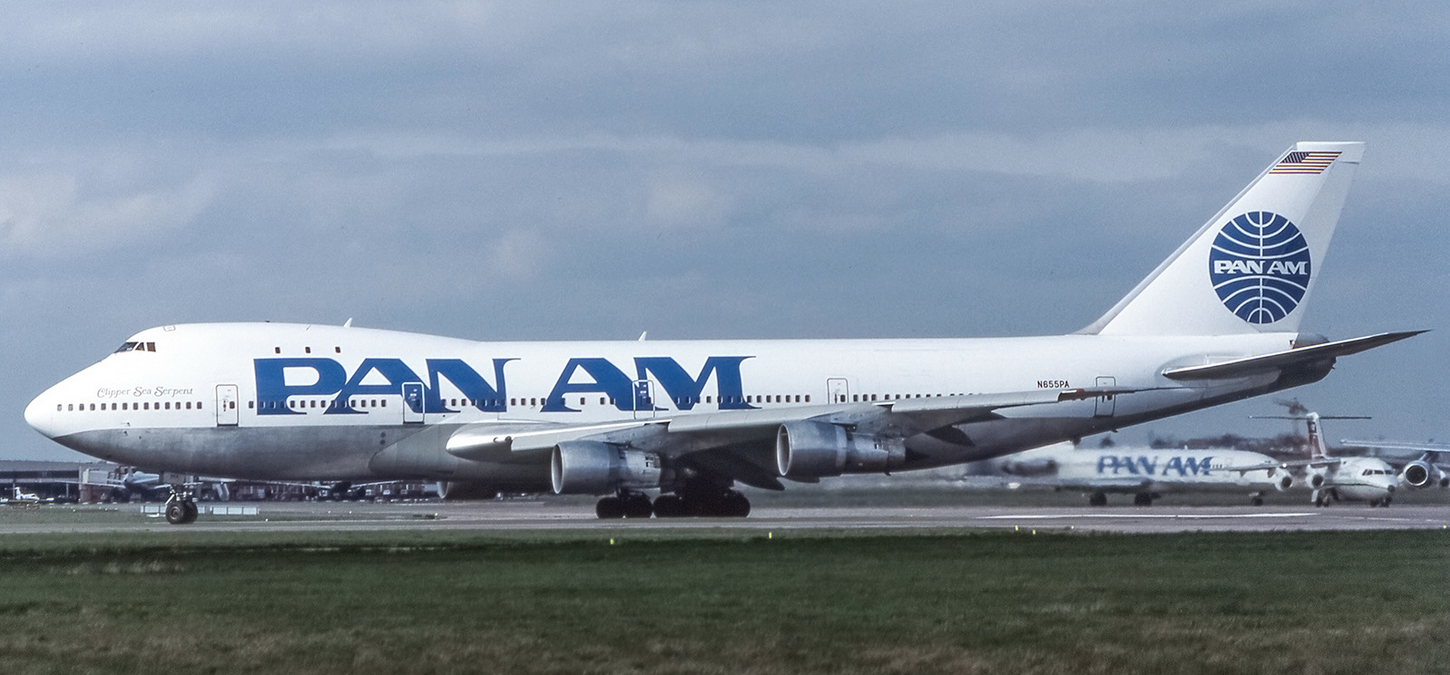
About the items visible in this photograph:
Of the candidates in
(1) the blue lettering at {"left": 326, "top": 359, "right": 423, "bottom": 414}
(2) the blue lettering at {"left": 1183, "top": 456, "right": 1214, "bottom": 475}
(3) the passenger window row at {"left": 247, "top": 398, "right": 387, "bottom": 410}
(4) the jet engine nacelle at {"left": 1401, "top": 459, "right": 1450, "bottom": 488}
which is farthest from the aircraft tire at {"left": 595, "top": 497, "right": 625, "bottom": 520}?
(4) the jet engine nacelle at {"left": 1401, "top": 459, "right": 1450, "bottom": 488}

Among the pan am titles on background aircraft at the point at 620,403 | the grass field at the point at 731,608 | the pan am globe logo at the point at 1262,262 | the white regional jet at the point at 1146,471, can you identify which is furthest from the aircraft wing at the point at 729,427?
the white regional jet at the point at 1146,471

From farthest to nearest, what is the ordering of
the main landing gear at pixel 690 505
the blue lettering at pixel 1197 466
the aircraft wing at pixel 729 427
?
the blue lettering at pixel 1197 466, the main landing gear at pixel 690 505, the aircraft wing at pixel 729 427

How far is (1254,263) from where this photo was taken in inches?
1496

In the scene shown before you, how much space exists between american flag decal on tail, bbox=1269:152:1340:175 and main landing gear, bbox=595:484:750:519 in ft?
48.0

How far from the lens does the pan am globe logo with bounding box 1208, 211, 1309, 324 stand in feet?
124

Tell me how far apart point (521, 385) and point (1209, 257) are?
1574 centimetres

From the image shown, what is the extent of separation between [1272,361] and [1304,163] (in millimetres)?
5919

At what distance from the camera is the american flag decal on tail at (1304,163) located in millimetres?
38219

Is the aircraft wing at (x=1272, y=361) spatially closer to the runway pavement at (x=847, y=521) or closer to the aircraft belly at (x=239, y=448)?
the runway pavement at (x=847, y=521)

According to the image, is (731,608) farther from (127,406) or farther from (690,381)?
(127,406)

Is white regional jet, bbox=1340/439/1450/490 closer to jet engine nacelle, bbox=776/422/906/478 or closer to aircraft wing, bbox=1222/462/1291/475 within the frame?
aircraft wing, bbox=1222/462/1291/475

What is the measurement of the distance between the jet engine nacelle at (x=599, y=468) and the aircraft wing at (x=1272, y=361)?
11945mm

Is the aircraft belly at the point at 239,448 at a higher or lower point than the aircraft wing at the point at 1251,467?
higher

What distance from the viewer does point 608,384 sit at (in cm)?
3400
